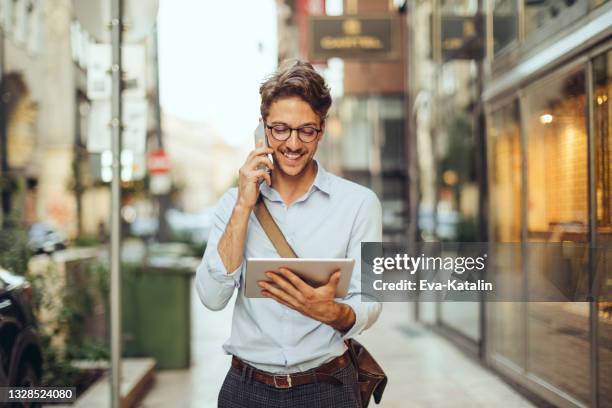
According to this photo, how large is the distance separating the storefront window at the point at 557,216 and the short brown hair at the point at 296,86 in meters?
2.18

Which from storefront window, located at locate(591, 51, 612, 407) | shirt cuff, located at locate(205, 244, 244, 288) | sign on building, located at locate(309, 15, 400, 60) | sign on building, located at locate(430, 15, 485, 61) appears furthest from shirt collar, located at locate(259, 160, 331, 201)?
sign on building, located at locate(430, 15, 485, 61)

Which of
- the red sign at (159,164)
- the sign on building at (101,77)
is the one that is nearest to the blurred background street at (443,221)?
the sign on building at (101,77)

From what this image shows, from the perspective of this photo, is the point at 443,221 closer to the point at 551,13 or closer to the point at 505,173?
the point at 505,173

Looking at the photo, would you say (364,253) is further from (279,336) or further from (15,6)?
(15,6)

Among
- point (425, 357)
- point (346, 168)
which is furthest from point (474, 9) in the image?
point (346, 168)

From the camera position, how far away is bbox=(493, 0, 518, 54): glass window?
6.37 metres

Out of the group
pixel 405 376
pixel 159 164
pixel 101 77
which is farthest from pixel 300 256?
pixel 159 164

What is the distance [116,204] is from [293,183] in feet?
6.83

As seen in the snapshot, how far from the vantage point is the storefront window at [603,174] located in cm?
411

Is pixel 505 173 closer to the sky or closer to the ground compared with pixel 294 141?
closer to the sky

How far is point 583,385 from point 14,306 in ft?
12.1

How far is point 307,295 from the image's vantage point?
188 centimetres

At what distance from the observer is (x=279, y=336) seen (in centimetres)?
214

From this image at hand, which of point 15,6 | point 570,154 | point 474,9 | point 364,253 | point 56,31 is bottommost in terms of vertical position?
point 364,253
